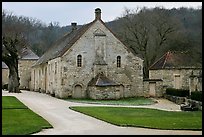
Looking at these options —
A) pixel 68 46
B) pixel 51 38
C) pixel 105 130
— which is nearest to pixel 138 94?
pixel 68 46

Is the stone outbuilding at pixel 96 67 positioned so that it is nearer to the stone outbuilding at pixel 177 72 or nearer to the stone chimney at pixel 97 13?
the stone chimney at pixel 97 13

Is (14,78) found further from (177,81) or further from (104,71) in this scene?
(177,81)

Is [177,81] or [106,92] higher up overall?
[177,81]

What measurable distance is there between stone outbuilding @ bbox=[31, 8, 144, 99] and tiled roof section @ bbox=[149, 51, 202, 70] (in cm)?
340

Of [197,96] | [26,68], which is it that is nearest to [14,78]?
[26,68]

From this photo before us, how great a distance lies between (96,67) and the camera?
131 ft

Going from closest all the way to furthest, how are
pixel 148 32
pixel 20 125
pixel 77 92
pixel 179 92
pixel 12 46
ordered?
pixel 20 125, pixel 179 92, pixel 77 92, pixel 12 46, pixel 148 32

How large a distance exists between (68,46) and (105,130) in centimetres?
2556

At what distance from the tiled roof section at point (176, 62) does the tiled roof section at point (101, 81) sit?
7.85m

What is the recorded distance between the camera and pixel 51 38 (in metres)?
84.2

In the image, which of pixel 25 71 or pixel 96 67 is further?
pixel 25 71

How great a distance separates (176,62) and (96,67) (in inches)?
385

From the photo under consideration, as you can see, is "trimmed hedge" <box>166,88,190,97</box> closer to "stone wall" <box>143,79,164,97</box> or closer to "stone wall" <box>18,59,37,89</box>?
"stone wall" <box>143,79,164,97</box>

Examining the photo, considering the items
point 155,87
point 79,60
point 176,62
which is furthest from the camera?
point 176,62
